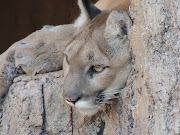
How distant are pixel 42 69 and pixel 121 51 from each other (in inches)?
38.0

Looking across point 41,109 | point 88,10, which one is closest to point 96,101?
point 41,109

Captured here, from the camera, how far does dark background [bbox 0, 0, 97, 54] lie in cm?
714

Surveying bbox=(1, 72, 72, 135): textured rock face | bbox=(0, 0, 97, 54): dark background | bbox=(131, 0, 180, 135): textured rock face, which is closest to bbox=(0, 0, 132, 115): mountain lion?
bbox=(131, 0, 180, 135): textured rock face

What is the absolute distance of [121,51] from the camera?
248 cm

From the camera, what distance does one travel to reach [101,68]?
2.50 meters

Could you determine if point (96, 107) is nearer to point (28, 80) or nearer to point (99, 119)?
point (99, 119)

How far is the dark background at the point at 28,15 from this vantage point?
7.14 metres

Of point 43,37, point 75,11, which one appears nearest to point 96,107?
point 43,37

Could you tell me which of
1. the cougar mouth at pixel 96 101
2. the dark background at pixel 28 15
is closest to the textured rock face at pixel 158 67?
the cougar mouth at pixel 96 101

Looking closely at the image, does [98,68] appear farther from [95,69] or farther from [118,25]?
[118,25]

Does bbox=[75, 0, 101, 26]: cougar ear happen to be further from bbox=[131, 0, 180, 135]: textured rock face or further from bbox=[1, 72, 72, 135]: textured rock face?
bbox=[131, 0, 180, 135]: textured rock face

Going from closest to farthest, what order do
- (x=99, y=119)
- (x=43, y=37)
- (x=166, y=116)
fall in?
(x=166, y=116) → (x=99, y=119) → (x=43, y=37)

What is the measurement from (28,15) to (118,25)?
5.30 m

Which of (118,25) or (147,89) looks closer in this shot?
(147,89)
